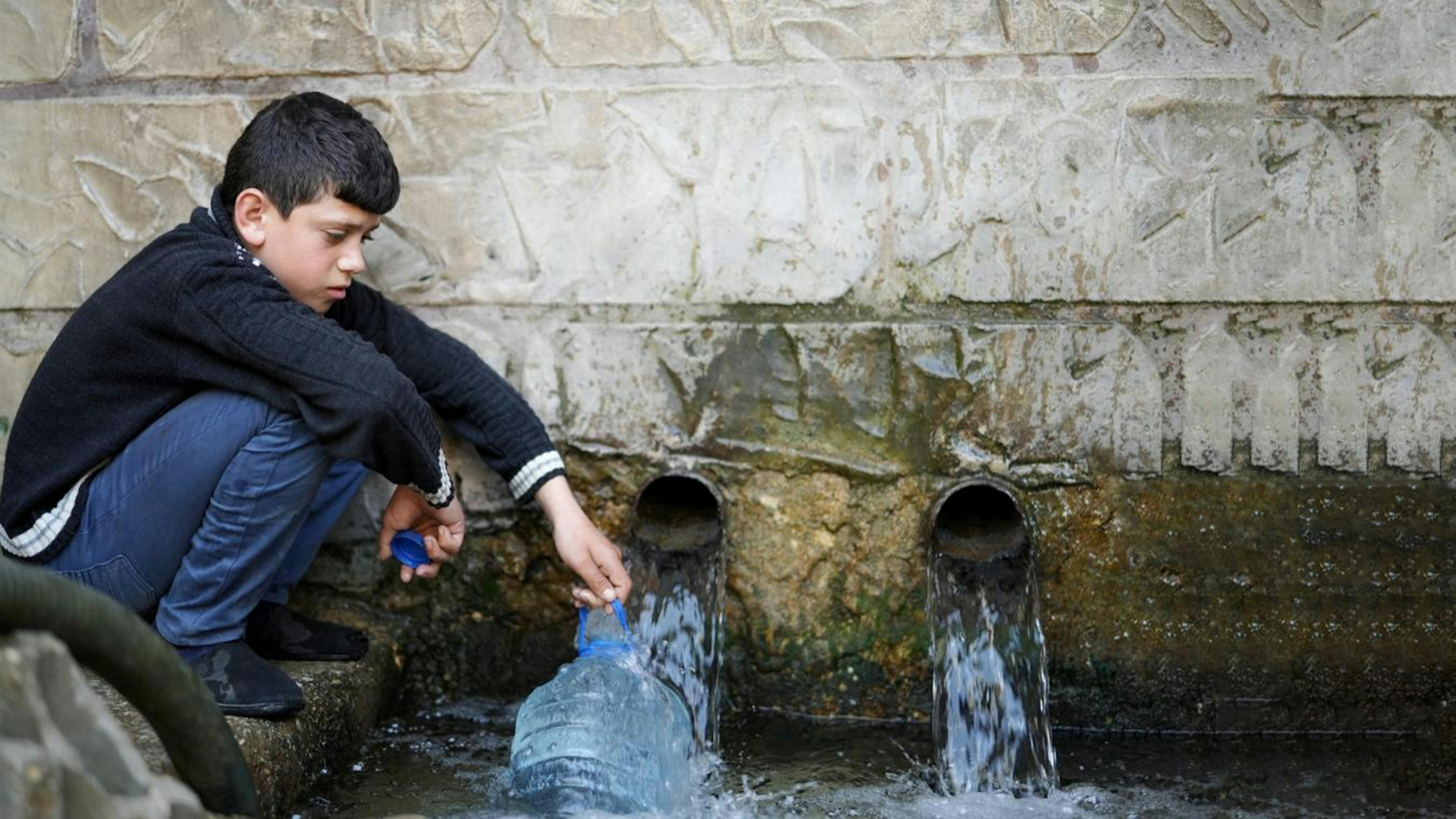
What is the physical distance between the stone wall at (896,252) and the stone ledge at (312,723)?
1.04 ft

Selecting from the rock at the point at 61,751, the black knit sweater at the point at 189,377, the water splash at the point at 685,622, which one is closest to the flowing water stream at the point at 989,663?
the water splash at the point at 685,622

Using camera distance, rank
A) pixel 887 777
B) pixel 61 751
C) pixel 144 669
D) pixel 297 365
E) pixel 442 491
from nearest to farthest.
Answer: pixel 61 751 < pixel 144 669 < pixel 297 365 < pixel 442 491 < pixel 887 777

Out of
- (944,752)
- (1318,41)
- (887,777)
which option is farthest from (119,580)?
(1318,41)

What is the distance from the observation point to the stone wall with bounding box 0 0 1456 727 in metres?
2.72

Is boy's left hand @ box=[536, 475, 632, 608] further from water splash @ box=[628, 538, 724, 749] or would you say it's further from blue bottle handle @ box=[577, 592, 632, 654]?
water splash @ box=[628, 538, 724, 749]

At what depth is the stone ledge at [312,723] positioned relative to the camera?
2.19 m

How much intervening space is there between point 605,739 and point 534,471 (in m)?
0.52

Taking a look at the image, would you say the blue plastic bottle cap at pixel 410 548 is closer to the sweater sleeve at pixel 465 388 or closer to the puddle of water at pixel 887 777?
the sweater sleeve at pixel 465 388

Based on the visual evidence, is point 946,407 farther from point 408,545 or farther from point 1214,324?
point 408,545

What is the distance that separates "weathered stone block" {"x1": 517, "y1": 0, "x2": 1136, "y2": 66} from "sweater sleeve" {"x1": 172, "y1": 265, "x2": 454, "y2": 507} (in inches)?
32.7

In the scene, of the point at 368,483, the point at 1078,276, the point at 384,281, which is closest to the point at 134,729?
the point at 368,483

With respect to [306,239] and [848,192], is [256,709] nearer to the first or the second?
[306,239]

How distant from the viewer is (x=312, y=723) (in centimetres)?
242

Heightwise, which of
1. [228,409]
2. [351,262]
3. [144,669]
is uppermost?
[351,262]
